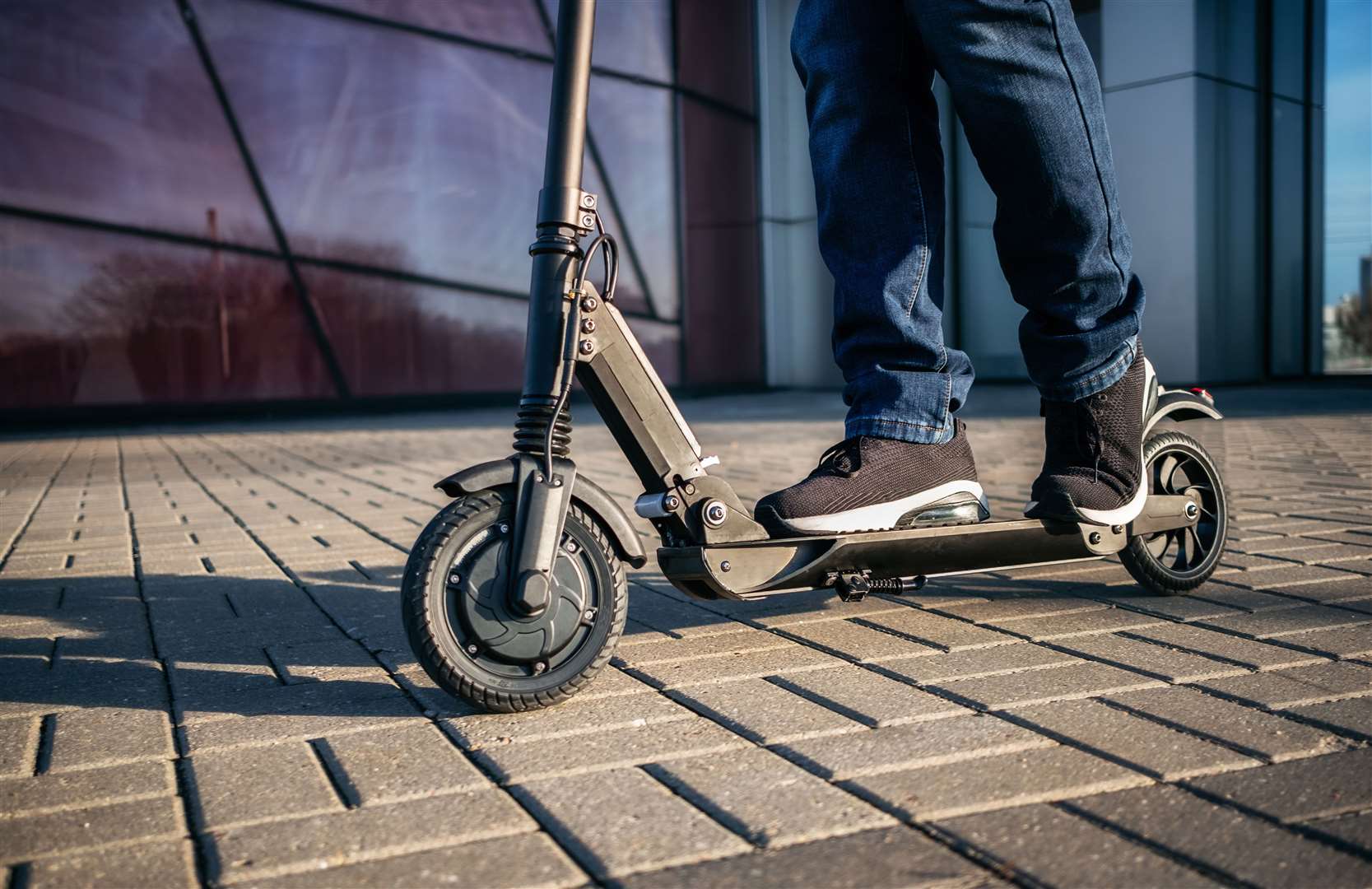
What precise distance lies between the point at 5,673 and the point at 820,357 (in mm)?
13369

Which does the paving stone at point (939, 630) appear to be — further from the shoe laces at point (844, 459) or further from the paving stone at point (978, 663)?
the shoe laces at point (844, 459)

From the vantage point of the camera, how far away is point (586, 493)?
1.79m

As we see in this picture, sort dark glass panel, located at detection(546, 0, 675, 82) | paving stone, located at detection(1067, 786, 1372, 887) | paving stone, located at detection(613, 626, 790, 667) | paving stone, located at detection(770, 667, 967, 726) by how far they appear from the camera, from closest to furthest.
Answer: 1. paving stone, located at detection(1067, 786, 1372, 887)
2. paving stone, located at detection(770, 667, 967, 726)
3. paving stone, located at detection(613, 626, 790, 667)
4. dark glass panel, located at detection(546, 0, 675, 82)

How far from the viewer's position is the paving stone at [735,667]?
1951mm

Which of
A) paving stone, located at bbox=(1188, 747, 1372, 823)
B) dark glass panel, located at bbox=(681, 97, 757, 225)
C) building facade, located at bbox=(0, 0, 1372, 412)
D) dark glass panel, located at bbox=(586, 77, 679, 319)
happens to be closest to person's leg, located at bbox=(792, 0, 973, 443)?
paving stone, located at bbox=(1188, 747, 1372, 823)

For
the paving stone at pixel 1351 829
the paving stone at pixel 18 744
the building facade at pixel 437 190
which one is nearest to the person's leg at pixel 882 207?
the paving stone at pixel 1351 829

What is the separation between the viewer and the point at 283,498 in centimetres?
484

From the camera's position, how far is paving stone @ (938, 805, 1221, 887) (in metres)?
1.16

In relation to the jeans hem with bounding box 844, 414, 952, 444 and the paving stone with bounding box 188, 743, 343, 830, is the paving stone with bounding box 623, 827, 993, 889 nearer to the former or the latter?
the paving stone with bounding box 188, 743, 343, 830

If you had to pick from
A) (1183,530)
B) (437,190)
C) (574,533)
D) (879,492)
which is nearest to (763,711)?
(574,533)

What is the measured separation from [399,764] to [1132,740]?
0.98 meters

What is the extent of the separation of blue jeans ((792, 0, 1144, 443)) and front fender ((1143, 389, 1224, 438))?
0.23 metres

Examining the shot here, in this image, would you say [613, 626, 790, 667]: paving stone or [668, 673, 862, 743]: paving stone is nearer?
[668, 673, 862, 743]: paving stone

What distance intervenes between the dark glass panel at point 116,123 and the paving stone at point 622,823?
11.5 meters
